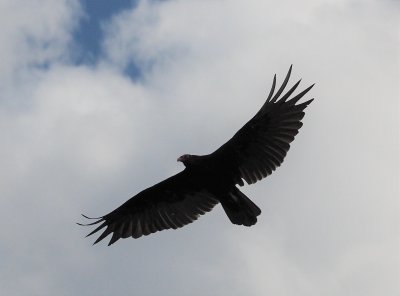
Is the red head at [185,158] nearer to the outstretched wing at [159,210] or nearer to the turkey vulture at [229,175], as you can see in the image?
the turkey vulture at [229,175]

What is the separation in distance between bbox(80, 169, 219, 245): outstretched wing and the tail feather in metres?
1.47

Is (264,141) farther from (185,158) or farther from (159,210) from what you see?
(159,210)

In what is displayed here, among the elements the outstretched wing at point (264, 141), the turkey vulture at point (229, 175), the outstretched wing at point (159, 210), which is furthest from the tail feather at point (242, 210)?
→ the outstretched wing at point (159, 210)

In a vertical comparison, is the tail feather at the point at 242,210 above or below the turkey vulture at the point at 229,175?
below

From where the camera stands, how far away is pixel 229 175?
19.5m

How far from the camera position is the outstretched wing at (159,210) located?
2055cm

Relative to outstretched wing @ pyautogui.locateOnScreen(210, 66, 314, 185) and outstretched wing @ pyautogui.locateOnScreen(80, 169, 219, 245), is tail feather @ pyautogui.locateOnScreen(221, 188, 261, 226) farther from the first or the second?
outstretched wing @ pyautogui.locateOnScreen(80, 169, 219, 245)

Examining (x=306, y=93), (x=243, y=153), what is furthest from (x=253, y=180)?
(x=306, y=93)

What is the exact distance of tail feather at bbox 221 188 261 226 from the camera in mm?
18875

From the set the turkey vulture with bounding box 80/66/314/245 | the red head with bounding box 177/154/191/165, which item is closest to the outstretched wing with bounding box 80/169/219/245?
the turkey vulture with bounding box 80/66/314/245

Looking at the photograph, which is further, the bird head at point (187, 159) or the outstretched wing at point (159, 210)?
the outstretched wing at point (159, 210)

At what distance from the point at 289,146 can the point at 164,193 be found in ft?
9.64

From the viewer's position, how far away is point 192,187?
20.4 m

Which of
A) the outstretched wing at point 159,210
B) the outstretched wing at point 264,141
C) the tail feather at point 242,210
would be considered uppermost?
the outstretched wing at point 159,210
